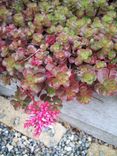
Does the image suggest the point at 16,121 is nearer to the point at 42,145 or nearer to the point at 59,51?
the point at 42,145

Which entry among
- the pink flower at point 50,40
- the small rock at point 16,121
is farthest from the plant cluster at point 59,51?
the small rock at point 16,121

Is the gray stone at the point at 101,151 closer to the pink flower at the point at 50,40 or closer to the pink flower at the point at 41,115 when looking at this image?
the pink flower at the point at 41,115

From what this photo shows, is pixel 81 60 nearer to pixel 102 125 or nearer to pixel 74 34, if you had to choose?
pixel 74 34

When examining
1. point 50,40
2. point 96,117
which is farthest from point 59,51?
point 96,117

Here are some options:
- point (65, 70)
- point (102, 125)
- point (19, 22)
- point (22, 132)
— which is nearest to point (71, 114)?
point (102, 125)

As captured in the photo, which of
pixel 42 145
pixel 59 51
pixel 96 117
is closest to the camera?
pixel 59 51

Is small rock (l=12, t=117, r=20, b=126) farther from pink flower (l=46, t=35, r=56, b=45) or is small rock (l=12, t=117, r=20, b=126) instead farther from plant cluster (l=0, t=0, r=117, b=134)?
pink flower (l=46, t=35, r=56, b=45)
